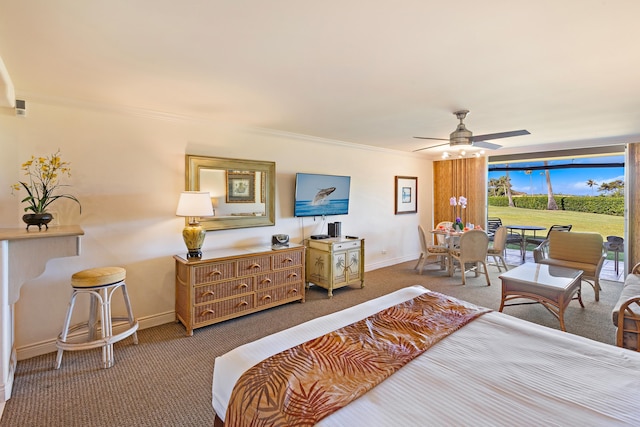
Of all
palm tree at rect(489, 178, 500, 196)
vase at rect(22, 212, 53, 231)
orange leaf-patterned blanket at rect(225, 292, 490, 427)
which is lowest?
orange leaf-patterned blanket at rect(225, 292, 490, 427)

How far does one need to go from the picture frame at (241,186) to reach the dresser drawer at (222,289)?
1039mm

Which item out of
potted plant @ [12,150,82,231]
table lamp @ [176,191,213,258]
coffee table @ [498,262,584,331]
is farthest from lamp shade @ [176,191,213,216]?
coffee table @ [498,262,584,331]

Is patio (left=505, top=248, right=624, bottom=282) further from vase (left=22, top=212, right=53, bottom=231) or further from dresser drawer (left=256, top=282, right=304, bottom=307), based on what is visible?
vase (left=22, top=212, right=53, bottom=231)

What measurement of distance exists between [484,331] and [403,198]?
15.3 ft

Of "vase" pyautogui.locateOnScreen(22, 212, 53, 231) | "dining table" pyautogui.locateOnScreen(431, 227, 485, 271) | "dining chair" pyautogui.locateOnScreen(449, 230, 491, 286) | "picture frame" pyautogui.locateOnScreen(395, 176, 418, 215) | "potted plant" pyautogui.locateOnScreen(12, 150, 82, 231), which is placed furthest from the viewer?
"picture frame" pyautogui.locateOnScreen(395, 176, 418, 215)

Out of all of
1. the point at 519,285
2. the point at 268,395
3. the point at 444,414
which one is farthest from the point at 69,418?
the point at 519,285

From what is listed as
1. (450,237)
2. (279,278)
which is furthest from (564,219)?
(279,278)

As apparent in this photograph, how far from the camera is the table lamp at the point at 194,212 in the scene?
3139 mm

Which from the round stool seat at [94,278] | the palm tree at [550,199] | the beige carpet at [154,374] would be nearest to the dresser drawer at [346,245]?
the beige carpet at [154,374]

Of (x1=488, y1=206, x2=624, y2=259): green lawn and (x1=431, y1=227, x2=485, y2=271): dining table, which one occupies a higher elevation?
(x1=488, y1=206, x2=624, y2=259): green lawn

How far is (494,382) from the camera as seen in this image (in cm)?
132

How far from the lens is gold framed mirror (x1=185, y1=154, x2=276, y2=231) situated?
355cm

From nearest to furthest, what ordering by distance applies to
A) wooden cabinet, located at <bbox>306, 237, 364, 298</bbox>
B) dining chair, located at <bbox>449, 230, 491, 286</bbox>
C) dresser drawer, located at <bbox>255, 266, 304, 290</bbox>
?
dresser drawer, located at <bbox>255, 266, 304, 290</bbox> < wooden cabinet, located at <bbox>306, 237, 364, 298</bbox> < dining chair, located at <bbox>449, 230, 491, 286</bbox>

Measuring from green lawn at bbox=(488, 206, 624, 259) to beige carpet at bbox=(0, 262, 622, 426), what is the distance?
12.3 ft
